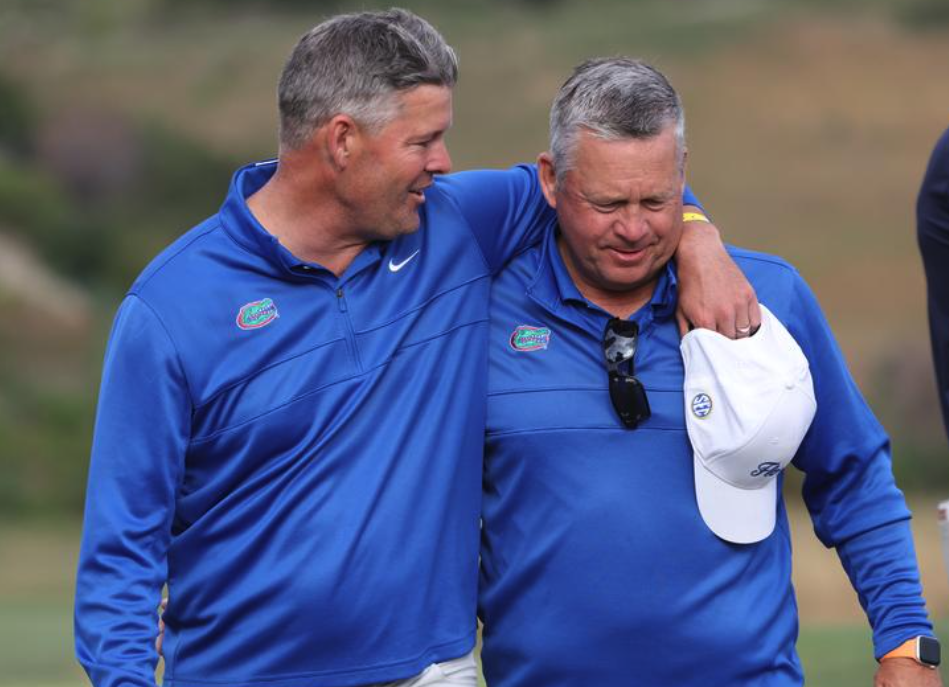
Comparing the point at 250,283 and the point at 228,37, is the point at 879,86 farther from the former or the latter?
the point at 250,283

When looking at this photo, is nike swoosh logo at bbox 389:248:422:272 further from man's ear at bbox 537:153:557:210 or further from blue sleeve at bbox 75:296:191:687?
blue sleeve at bbox 75:296:191:687

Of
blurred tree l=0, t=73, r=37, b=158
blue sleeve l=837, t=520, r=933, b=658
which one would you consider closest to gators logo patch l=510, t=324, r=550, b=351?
blue sleeve l=837, t=520, r=933, b=658

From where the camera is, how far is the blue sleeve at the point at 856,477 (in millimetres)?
3852

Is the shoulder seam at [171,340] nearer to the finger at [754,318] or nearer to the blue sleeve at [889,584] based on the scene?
the finger at [754,318]

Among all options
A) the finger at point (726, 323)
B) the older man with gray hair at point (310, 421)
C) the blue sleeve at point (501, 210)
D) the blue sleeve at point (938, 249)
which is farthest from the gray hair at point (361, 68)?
the blue sleeve at point (938, 249)

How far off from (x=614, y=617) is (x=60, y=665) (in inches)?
260

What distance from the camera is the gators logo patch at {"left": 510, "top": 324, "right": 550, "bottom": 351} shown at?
3924 mm

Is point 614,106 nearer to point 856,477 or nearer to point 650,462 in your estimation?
point 650,462

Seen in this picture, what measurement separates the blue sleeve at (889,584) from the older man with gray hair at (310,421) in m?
0.59

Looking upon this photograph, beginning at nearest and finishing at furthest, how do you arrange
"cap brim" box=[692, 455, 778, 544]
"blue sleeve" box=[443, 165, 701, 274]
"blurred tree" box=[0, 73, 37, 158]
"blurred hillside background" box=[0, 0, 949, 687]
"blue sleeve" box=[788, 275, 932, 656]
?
"cap brim" box=[692, 455, 778, 544]
"blue sleeve" box=[788, 275, 932, 656]
"blue sleeve" box=[443, 165, 701, 274]
"blurred hillside background" box=[0, 0, 949, 687]
"blurred tree" box=[0, 73, 37, 158]

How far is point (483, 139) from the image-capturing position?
3041 cm

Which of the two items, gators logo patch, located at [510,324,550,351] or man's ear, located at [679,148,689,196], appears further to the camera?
gators logo patch, located at [510,324,550,351]

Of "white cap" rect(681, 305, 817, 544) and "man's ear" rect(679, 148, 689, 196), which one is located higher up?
"man's ear" rect(679, 148, 689, 196)

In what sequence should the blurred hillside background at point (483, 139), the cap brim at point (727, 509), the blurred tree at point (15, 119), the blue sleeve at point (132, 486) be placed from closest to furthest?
1. the blue sleeve at point (132, 486)
2. the cap brim at point (727, 509)
3. the blurred hillside background at point (483, 139)
4. the blurred tree at point (15, 119)
